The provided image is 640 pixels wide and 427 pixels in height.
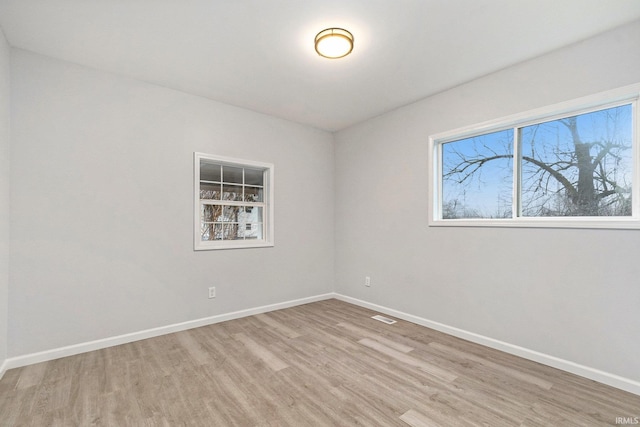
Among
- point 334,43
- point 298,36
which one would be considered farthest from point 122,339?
point 334,43

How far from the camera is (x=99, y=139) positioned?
2.89 m

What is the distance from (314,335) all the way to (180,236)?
6.13 feet

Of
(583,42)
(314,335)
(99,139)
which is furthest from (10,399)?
(583,42)

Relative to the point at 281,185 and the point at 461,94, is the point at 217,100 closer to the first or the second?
the point at 281,185

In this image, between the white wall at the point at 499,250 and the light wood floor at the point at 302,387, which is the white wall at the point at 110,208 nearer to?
the light wood floor at the point at 302,387

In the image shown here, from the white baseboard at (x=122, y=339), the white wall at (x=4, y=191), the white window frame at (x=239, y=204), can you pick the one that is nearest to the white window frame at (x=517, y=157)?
the white window frame at (x=239, y=204)

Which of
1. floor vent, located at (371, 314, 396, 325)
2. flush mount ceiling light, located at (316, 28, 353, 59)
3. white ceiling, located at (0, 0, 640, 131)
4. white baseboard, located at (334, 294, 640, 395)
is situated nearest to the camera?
white ceiling, located at (0, 0, 640, 131)

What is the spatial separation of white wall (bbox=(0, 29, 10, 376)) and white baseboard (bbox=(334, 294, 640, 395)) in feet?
12.4

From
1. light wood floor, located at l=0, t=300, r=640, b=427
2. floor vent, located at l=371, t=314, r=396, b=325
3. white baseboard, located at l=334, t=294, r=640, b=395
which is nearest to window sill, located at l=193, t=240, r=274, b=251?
light wood floor, located at l=0, t=300, r=640, b=427

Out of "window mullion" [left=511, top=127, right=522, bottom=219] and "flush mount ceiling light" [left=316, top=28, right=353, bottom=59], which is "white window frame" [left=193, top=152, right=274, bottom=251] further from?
"window mullion" [left=511, top=127, right=522, bottom=219]

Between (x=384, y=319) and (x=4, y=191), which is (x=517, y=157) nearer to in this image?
(x=384, y=319)

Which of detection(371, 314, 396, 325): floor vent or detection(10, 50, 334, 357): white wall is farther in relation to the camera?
detection(371, 314, 396, 325): floor vent

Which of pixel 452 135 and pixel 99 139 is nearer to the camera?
pixel 99 139

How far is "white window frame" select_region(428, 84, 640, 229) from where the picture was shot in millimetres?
2215
